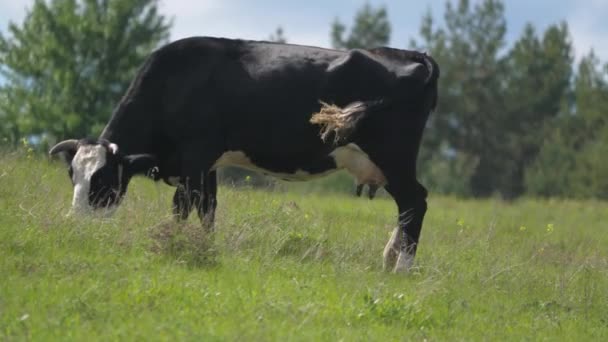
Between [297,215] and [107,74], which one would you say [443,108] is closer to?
[107,74]

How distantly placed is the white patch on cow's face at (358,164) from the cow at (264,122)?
0.01m

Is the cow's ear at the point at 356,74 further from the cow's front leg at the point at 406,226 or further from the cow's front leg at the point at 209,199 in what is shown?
the cow's front leg at the point at 209,199

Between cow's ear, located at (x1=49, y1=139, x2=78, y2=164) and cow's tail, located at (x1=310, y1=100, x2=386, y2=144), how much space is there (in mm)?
2571

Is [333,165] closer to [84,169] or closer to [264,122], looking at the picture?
[264,122]

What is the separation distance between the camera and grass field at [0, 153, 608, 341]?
7.68m

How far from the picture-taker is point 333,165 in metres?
Result: 11.7

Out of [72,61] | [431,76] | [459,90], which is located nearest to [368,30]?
[459,90]

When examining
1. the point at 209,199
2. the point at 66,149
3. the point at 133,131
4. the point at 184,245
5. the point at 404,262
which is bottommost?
the point at 404,262

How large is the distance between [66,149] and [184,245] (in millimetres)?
2764

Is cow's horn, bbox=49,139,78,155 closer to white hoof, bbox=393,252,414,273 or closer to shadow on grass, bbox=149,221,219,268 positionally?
shadow on grass, bbox=149,221,219,268

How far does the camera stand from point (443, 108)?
73.5 metres

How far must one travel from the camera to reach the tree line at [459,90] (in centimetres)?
4178

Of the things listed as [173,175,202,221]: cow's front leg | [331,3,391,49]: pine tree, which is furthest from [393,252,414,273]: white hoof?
[331,3,391,49]: pine tree

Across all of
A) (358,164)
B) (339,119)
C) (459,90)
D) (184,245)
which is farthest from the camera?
(459,90)
